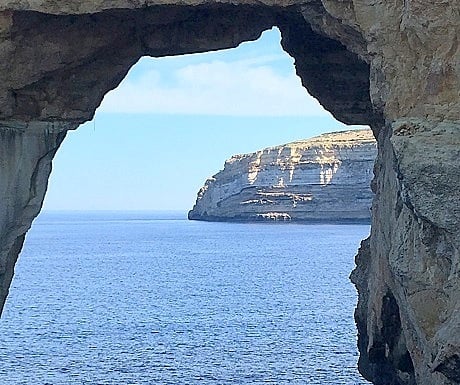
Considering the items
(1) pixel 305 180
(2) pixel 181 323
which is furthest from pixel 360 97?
(1) pixel 305 180

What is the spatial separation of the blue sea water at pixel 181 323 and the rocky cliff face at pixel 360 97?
414cm

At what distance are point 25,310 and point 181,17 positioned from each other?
80.5ft

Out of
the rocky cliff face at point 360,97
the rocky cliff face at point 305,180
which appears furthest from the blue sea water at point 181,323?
the rocky cliff face at point 305,180

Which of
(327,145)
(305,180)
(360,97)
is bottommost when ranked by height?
(360,97)

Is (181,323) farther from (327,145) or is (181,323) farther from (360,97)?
(327,145)

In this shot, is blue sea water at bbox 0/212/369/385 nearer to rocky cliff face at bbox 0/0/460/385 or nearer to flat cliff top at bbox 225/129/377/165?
rocky cliff face at bbox 0/0/460/385

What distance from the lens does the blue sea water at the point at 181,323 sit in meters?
25.1

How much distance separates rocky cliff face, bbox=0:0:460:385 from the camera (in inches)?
508

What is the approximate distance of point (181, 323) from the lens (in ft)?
117

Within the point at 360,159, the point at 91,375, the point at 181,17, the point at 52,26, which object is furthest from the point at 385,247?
the point at 360,159

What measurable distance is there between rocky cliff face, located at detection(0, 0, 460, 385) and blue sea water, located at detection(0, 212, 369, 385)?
13.6ft

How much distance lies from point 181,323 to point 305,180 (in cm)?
8290

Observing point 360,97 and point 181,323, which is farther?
point 181,323

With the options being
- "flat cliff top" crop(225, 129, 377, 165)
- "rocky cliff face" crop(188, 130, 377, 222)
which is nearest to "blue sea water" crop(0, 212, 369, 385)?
"rocky cliff face" crop(188, 130, 377, 222)
